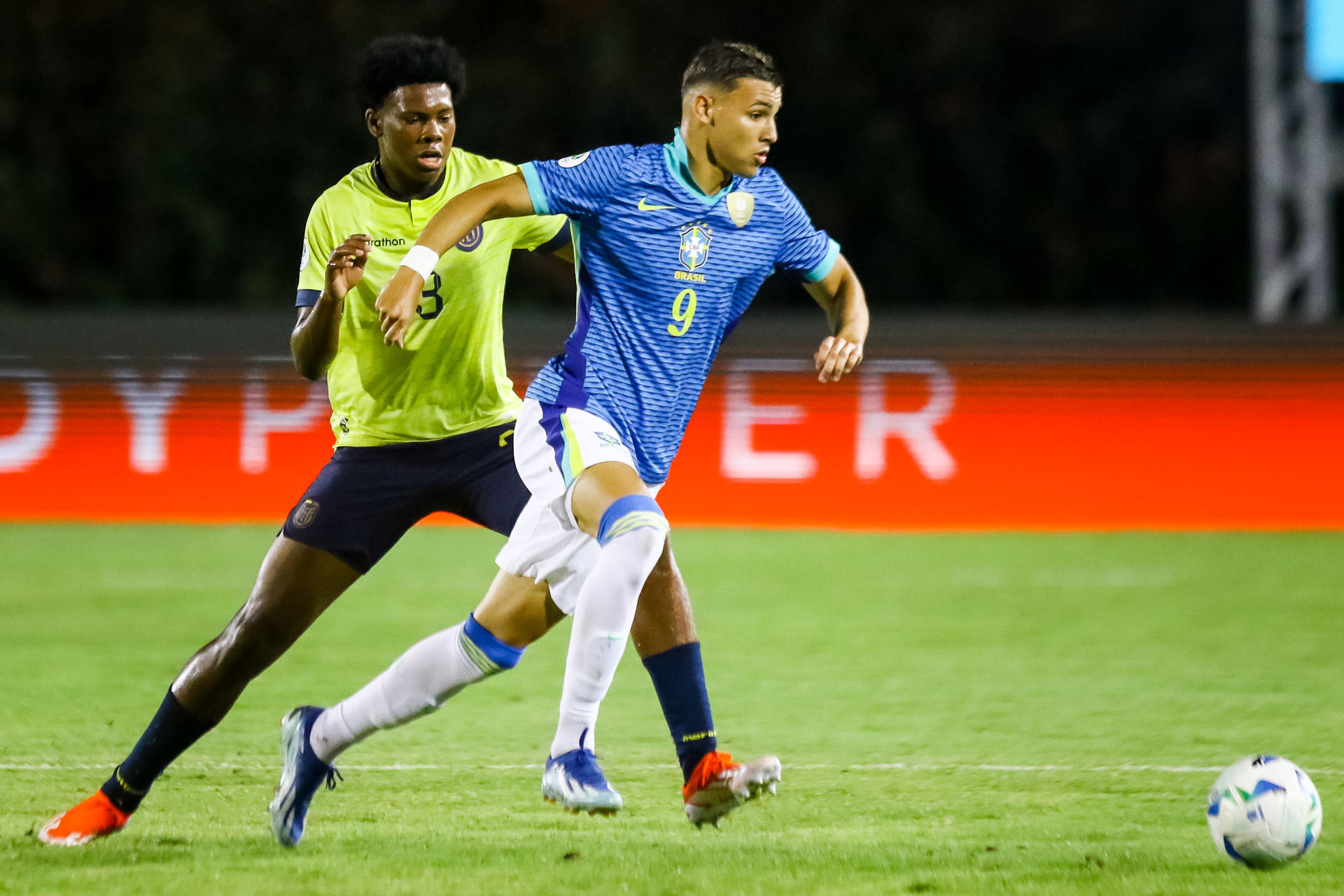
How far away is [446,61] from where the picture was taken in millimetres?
4906

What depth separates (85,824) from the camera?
4.43 meters

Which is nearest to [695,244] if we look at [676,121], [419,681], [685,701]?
[685,701]

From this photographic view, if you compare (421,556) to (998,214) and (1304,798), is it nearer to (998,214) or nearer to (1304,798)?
(1304,798)

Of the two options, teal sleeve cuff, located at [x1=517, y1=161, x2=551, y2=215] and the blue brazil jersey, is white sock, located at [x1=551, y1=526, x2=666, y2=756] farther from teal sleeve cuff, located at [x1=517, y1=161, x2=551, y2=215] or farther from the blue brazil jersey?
teal sleeve cuff, located at [x1=517, y1=161, x2=551, y2=215]

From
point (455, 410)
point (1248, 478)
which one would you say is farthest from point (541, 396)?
point (1248, 478)

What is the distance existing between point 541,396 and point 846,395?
7560mm

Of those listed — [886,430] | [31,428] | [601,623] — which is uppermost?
[601,623]

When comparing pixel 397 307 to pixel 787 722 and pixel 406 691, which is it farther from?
pixel 787 722

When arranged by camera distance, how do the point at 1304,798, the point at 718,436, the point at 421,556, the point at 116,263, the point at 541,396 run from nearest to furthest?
the point at 1304,798 < the point at 541,396 < the point at 421,556 < the point at 718,436 < the point at 116,263

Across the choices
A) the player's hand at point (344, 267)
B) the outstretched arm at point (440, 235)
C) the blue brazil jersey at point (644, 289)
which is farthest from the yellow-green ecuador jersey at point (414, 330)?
the player's hand at point (344, 267)

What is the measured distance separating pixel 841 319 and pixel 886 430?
23.5 feet

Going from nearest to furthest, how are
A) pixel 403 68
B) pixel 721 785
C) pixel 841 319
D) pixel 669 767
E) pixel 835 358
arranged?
pixel 721 785, pixel 835 358, pixel 403 68, pixel 841 319, pixel 669 767

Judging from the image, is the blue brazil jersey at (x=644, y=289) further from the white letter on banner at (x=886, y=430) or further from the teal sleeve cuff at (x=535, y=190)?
the white letter on banner at (x=886, y=430)

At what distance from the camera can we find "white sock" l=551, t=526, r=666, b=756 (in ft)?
13.9
